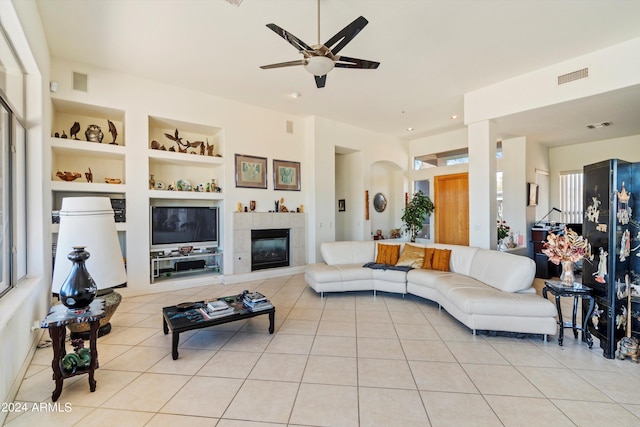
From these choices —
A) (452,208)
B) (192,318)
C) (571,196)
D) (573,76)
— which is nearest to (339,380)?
(192,318)

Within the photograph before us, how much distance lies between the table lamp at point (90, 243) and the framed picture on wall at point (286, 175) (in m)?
3.29

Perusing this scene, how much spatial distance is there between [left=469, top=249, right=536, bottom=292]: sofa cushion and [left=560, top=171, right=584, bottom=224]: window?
4745 mm

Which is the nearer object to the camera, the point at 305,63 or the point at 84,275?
the point at 84,275

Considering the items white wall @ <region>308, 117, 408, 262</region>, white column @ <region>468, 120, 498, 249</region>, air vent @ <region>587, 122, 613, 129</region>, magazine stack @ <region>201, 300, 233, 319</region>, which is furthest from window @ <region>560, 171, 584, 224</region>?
magazine stack @ <region>201, 300, 233, 319</region>

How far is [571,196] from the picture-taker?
22.5ft

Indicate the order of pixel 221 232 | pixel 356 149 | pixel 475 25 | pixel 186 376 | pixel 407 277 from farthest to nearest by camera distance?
pixel 356 149, pixel 221 232, pixel 407 277, pixel 475 25, pixel 186 376

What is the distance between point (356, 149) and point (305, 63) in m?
4.17

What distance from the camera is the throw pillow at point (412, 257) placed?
4.44 meters

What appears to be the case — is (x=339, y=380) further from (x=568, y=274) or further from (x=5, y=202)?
(x=5, y=202)

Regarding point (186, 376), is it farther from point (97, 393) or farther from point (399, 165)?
point (399, 165)

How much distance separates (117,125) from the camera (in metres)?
4.71

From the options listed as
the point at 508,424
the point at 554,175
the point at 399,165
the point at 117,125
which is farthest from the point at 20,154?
the point at 554,175

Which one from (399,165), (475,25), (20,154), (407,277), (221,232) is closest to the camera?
(20,154)

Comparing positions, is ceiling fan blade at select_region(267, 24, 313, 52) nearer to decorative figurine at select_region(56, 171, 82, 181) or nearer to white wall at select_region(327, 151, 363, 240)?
decorative figurine at select_region(56, 171, 82, 181)
